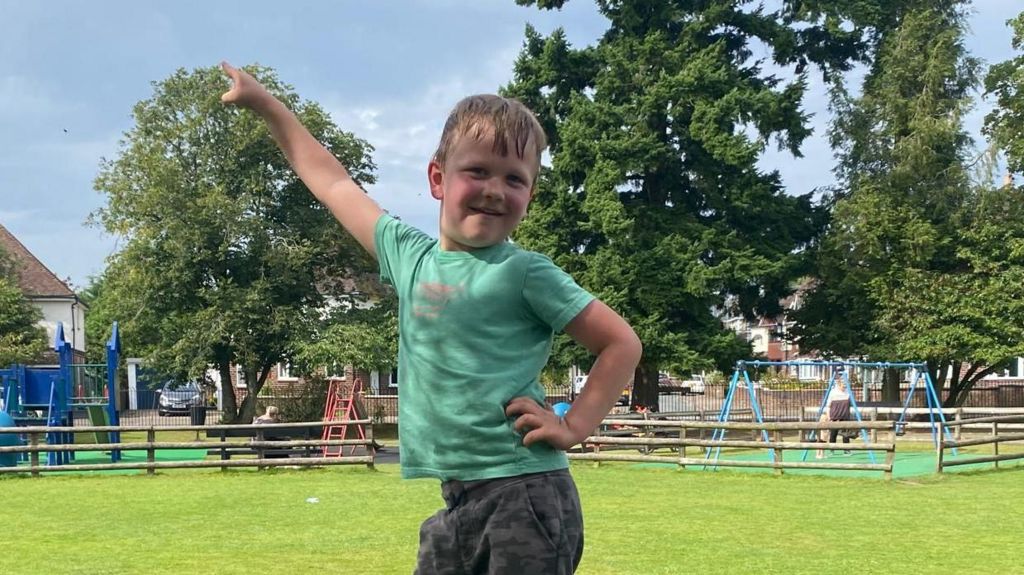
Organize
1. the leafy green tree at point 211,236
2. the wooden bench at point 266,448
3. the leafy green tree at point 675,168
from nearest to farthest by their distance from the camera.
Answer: the wooden bench at point 266,448 < the leafy green tree at point 675,168 < the leafy green tree at point 211,236

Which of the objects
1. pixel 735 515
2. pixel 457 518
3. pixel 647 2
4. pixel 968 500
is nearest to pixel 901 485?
pixel 968 500

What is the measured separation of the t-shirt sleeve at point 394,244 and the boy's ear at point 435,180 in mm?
151

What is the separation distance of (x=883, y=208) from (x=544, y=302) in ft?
113

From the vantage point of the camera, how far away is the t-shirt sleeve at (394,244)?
2.83 m

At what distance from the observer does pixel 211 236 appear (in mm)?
36875

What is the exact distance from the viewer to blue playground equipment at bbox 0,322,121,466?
22.4 metres

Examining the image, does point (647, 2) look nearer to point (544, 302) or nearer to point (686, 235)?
point (686, 235)

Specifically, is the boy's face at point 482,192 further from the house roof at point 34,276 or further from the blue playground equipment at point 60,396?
the house roof at point 34,276

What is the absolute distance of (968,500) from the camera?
13414 millimetres

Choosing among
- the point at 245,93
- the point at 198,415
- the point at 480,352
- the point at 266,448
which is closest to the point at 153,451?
the point at 266,448

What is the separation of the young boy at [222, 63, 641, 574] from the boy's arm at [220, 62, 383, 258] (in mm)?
461

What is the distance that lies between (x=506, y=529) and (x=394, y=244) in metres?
0.86

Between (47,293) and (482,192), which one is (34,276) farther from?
(482,192)

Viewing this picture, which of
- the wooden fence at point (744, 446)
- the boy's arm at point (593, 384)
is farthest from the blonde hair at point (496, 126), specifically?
the wooden fence at point (744, 446)
